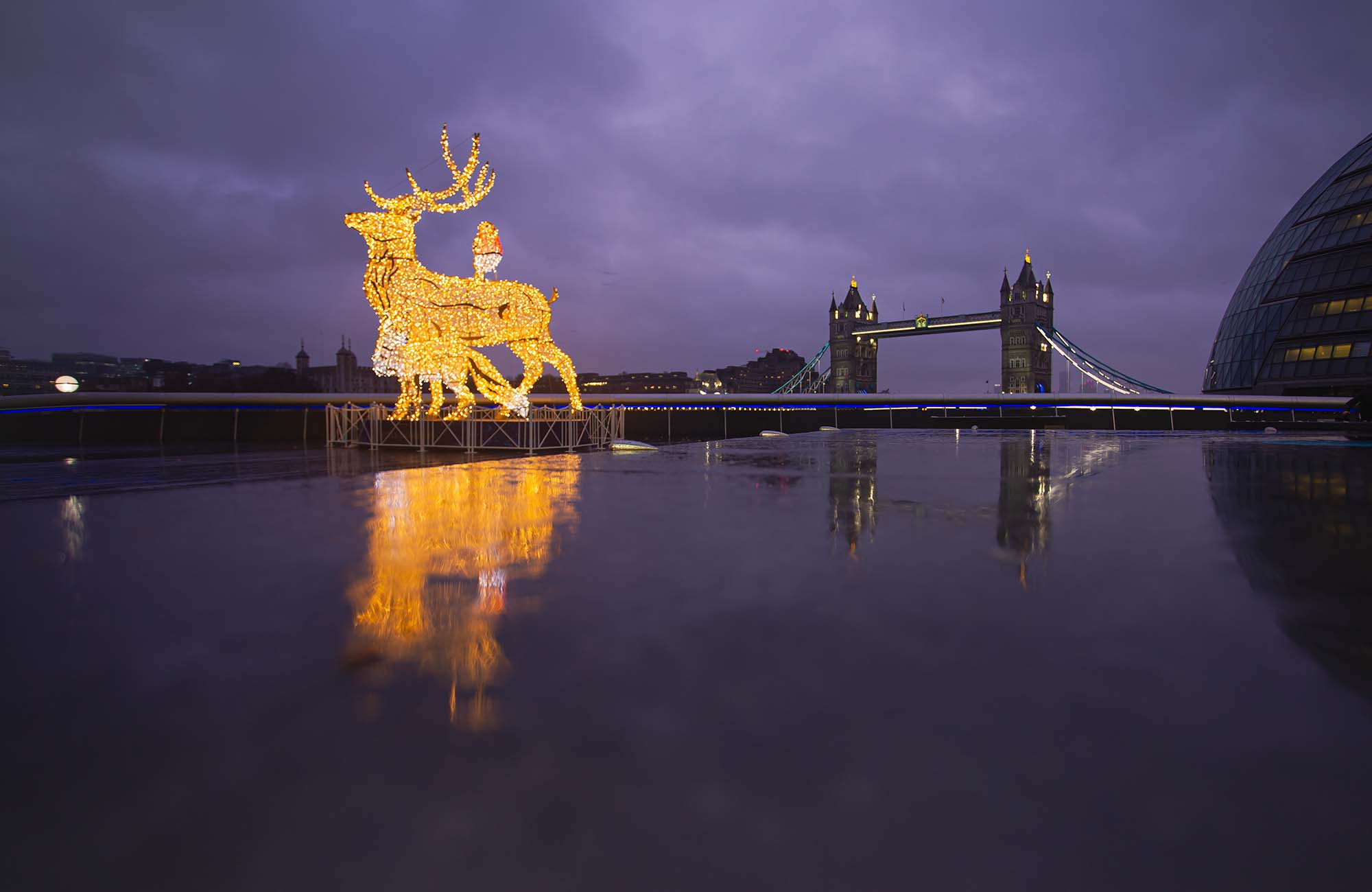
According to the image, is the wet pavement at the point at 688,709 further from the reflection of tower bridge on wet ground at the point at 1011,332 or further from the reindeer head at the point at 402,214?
the reflection of tower bridge on wet ground at the point at 1011,332

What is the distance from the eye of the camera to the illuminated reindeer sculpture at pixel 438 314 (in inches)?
480

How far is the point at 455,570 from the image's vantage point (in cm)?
344

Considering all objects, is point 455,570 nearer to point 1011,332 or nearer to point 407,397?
point 407,397

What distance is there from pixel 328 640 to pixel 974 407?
35084 millimetres

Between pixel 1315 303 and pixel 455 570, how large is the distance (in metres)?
43.7

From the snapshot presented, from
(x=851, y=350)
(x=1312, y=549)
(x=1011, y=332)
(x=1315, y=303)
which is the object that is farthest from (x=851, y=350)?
(x=1312, y=549)

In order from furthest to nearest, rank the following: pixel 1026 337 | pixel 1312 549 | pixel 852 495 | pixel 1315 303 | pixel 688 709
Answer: pixel 1026 337
pixel 1315 303
pixel 852 495
pixel 1312 549
pixel 688 709

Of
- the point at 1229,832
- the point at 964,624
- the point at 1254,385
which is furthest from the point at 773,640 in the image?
the point at 1254,385

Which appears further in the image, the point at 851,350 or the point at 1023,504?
the point at 851,350

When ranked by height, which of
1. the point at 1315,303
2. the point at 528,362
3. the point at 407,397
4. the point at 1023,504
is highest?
the point at 1315,303

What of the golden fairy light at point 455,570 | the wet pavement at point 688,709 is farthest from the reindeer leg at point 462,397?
the wet pavement at point 688,709

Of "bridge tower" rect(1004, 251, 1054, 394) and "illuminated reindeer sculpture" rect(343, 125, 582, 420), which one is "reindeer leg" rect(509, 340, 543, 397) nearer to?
"illuminated reindeer sculpture" rect(343, 125, 582, 420)

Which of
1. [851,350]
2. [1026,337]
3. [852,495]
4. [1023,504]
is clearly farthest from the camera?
[851,350]

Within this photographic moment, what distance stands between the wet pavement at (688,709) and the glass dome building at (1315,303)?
37.2 metres
